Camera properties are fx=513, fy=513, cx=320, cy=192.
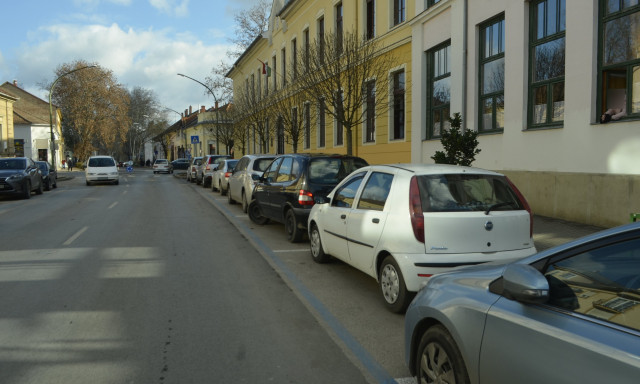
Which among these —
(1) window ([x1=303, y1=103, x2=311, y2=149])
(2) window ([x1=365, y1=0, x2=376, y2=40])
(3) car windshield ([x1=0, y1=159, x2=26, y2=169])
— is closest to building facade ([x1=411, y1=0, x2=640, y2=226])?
(2) window ([x1=365, y1=0, x2=376, y2=40])

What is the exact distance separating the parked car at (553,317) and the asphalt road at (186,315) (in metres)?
1.18

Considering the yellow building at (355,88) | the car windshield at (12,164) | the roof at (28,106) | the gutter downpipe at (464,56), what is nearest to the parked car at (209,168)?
the yellow building at (355,88)

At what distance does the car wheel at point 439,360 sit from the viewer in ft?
9.52

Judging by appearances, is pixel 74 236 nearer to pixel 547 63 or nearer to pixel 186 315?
pixel 186 315

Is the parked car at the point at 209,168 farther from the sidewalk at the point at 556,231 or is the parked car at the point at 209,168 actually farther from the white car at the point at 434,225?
the white car at the point at 434,225

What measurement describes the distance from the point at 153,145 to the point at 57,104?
5927 cm

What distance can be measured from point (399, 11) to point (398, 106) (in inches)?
139


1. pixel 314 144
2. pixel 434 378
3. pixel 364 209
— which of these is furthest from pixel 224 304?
pixel 314 144

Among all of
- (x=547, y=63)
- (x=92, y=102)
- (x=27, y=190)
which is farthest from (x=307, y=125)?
(x=92, y=102)

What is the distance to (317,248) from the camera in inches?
303

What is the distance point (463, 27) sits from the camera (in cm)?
1436

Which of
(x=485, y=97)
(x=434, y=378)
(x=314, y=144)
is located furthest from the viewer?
(x=314, y=144)

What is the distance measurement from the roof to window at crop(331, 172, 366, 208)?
65.7 m

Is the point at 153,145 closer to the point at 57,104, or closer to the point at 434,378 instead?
the point at 57,104
